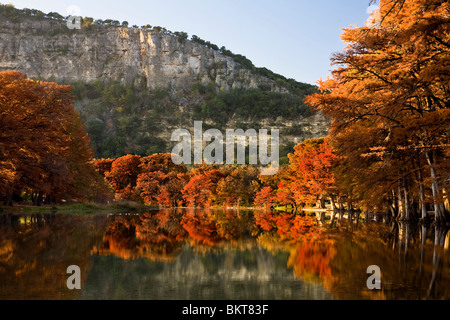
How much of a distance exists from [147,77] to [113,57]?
61.2 feet

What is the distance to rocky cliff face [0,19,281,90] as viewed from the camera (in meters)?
159

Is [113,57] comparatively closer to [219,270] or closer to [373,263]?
[219,270]

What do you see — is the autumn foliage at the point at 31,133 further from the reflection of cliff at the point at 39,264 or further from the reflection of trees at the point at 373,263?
the reflection of trees at the point at 373,263

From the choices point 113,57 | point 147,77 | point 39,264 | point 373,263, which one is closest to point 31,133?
point 39,264

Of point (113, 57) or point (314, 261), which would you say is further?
point (113, 57)

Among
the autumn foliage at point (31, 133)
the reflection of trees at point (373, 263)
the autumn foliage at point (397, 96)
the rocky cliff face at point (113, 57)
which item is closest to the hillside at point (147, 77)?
the rocky cliff face at point (113, 57)

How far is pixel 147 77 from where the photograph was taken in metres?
162

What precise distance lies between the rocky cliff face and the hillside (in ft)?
1.33

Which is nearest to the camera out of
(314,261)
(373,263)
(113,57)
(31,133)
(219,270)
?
(219,270)

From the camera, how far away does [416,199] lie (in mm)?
25516

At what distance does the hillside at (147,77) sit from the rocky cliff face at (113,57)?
404 millimetres

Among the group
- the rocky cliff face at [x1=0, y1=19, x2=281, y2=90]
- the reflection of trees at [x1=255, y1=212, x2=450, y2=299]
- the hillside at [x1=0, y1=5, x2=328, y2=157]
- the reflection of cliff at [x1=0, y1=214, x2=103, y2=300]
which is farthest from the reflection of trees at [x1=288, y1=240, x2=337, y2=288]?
the rocky cliff face at [x1=0, y1=19, x2=281, y2=90]

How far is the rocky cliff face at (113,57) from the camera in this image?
159 meters

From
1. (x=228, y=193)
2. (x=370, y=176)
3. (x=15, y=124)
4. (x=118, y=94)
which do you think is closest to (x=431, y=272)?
(x=370, y=176)
